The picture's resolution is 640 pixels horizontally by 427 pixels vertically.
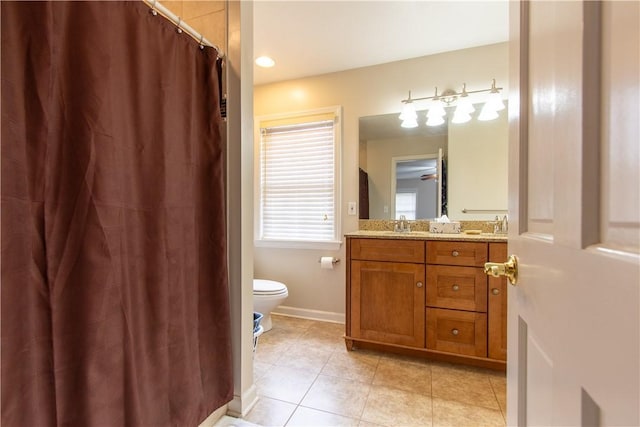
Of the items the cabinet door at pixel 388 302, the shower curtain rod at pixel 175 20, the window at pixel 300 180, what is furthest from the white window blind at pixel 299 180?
the shower curtain rod at pixel 175 20

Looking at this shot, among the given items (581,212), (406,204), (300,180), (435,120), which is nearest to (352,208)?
(406,204)

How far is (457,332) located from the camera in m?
1.76

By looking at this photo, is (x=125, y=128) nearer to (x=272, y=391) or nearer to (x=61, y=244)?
(x=61, y=244)

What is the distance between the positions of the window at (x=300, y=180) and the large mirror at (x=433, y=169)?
0.30m

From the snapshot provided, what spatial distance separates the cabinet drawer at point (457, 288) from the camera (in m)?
1.71

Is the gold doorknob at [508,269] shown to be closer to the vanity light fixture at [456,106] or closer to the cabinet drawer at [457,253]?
the cabinet drawer at [457,253]

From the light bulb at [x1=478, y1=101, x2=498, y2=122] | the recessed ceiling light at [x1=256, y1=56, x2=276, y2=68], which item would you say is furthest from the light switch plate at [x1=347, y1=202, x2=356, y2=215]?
the recessed ceiling light at [x1=256, y1=56, x2=276, y2=68]

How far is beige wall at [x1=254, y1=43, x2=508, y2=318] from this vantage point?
87.4 inches

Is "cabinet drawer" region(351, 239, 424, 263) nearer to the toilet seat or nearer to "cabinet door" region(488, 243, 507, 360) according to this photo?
"cabinet door" region(488, 243, 507, 360)

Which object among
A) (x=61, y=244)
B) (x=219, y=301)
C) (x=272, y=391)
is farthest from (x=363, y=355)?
(x=61, y=244)

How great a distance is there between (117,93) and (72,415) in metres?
0.97

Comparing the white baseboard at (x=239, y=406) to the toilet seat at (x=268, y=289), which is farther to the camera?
the toilet seat at (x=268, y=289)

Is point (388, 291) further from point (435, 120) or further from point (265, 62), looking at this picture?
point (265, 62)

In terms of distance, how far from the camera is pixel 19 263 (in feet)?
2.26
